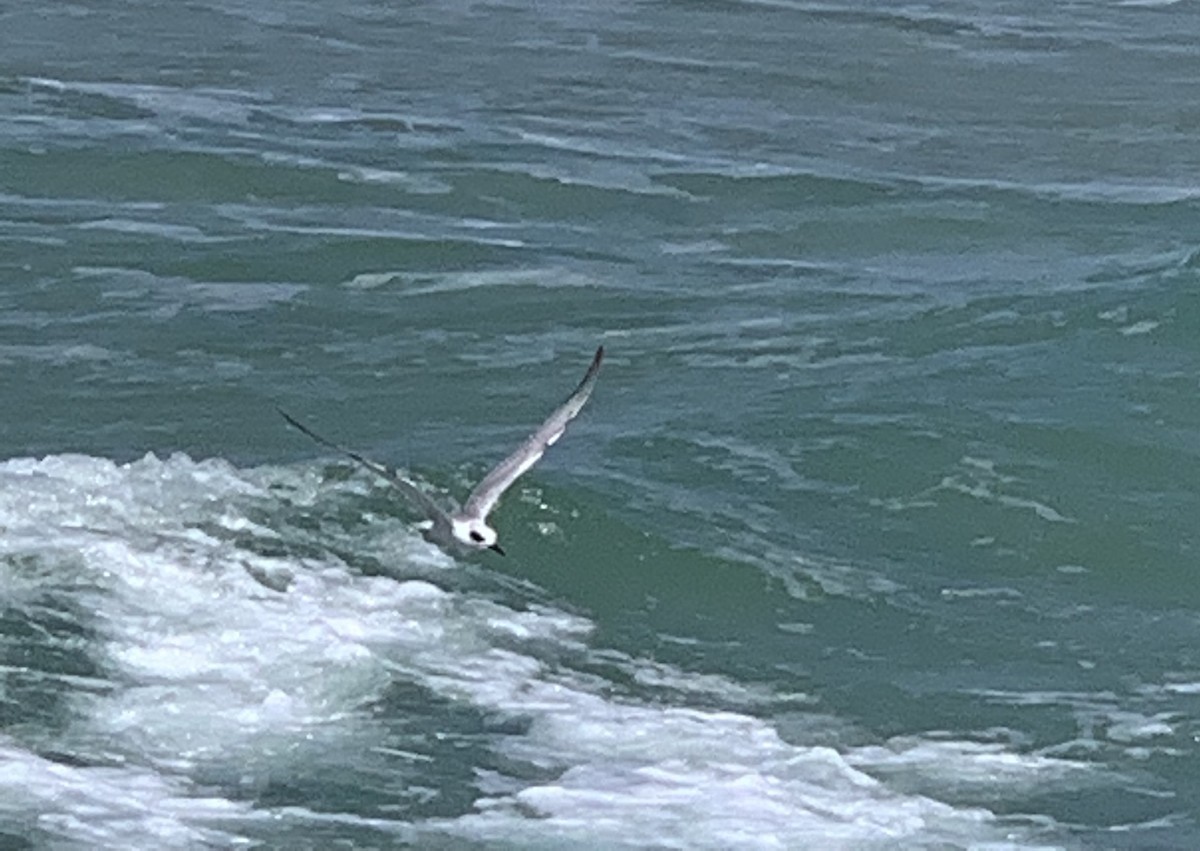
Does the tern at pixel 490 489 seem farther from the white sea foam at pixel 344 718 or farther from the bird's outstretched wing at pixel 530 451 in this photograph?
the white sea foam at pixel 344 718

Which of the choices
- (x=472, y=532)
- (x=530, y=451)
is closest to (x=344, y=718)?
(x=472, y=532)

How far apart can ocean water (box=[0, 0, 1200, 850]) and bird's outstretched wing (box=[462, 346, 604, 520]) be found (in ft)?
4.33

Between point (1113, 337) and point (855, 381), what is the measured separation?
8.55 ft

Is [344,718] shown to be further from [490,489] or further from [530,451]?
[530,451]

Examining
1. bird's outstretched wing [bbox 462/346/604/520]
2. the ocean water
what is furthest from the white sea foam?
bird's outstretched wing [bbox 462/346/604/520]

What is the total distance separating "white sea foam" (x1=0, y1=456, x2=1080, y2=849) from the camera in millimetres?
15086

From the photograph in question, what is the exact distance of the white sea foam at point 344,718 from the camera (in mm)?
15086

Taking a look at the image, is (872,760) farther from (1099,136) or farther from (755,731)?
(1099,136)

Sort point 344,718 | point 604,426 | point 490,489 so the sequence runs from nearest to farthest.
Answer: point 490,489 → point 344,718 → point 604,426

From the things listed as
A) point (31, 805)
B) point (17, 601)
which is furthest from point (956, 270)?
point (31, 805)

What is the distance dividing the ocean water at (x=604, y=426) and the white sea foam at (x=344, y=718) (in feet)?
0.12

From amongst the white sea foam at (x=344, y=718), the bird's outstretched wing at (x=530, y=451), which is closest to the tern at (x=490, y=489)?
the bird's outstretched wing at (x=530, y=451)

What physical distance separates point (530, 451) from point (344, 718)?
1.97 m

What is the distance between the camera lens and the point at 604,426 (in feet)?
71.8
